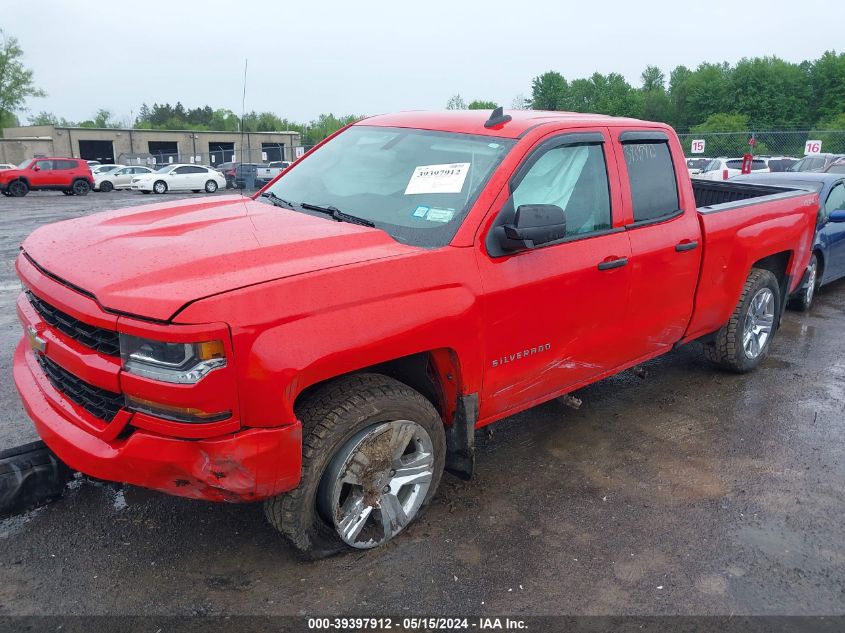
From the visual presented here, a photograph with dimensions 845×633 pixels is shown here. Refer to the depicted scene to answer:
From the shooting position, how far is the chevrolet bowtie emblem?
2965mm

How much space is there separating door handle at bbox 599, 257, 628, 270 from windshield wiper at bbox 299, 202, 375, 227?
49.9 inches

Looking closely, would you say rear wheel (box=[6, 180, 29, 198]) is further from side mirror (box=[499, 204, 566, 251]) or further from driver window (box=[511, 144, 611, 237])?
side mirror (box=[499, 204, 566, 251])

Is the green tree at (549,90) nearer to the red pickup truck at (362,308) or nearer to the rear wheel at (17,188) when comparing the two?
the rear wheel at (17,188)

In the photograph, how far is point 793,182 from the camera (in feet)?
26.6

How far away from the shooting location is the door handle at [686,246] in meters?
4.25

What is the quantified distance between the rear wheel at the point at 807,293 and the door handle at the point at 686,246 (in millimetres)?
3950

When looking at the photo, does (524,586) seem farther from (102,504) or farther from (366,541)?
(102,504)

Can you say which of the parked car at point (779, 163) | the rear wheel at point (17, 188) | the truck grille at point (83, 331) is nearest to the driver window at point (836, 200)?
the truck grille at point (83, 331)

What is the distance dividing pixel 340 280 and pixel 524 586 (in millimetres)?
1516

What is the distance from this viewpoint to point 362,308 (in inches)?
109

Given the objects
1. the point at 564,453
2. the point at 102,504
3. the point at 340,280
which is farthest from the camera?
the point at 564,453

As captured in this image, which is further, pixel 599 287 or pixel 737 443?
pixel 737 443

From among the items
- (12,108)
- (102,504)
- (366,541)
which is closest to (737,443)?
(366,541)

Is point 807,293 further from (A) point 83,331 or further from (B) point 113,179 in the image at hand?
(B) point 113,179
